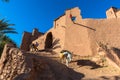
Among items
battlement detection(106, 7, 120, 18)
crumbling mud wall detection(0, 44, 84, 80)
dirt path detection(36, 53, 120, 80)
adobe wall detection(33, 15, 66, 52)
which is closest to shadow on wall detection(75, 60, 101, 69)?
dirt path detection(36, 53, 120, 80)

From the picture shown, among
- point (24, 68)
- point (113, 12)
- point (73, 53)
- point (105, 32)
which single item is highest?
point (113, 12)

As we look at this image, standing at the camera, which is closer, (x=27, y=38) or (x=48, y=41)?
(x=48, y=41)

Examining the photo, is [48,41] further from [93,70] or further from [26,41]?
[93,70]

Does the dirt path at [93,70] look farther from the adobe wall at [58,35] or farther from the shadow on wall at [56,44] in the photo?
the shadow on wall at [56,44]

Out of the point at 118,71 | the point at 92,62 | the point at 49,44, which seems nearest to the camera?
the point at 118,71

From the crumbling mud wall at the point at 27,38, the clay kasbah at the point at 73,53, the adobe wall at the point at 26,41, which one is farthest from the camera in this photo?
the crumbling mud wall at the point at 27,38

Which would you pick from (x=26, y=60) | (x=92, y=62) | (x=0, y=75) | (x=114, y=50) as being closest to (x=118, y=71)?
(x=92, y=62)

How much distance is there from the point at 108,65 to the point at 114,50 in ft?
12.5

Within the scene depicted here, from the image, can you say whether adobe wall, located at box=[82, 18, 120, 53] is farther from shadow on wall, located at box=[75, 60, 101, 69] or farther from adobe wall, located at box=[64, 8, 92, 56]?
shadow on wall, located at box=[75, 60, 101, 69]

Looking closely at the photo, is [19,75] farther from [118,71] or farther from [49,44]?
[49,44]

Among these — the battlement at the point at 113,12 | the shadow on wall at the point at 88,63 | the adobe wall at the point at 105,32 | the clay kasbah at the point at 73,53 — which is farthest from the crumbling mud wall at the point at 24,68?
the battlement at the point at 113,12

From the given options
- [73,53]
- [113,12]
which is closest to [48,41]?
[73,53]

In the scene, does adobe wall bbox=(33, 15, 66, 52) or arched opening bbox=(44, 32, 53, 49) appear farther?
arched opening bbox=(44, 32, 53, 49)

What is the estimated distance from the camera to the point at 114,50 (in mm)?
19312
